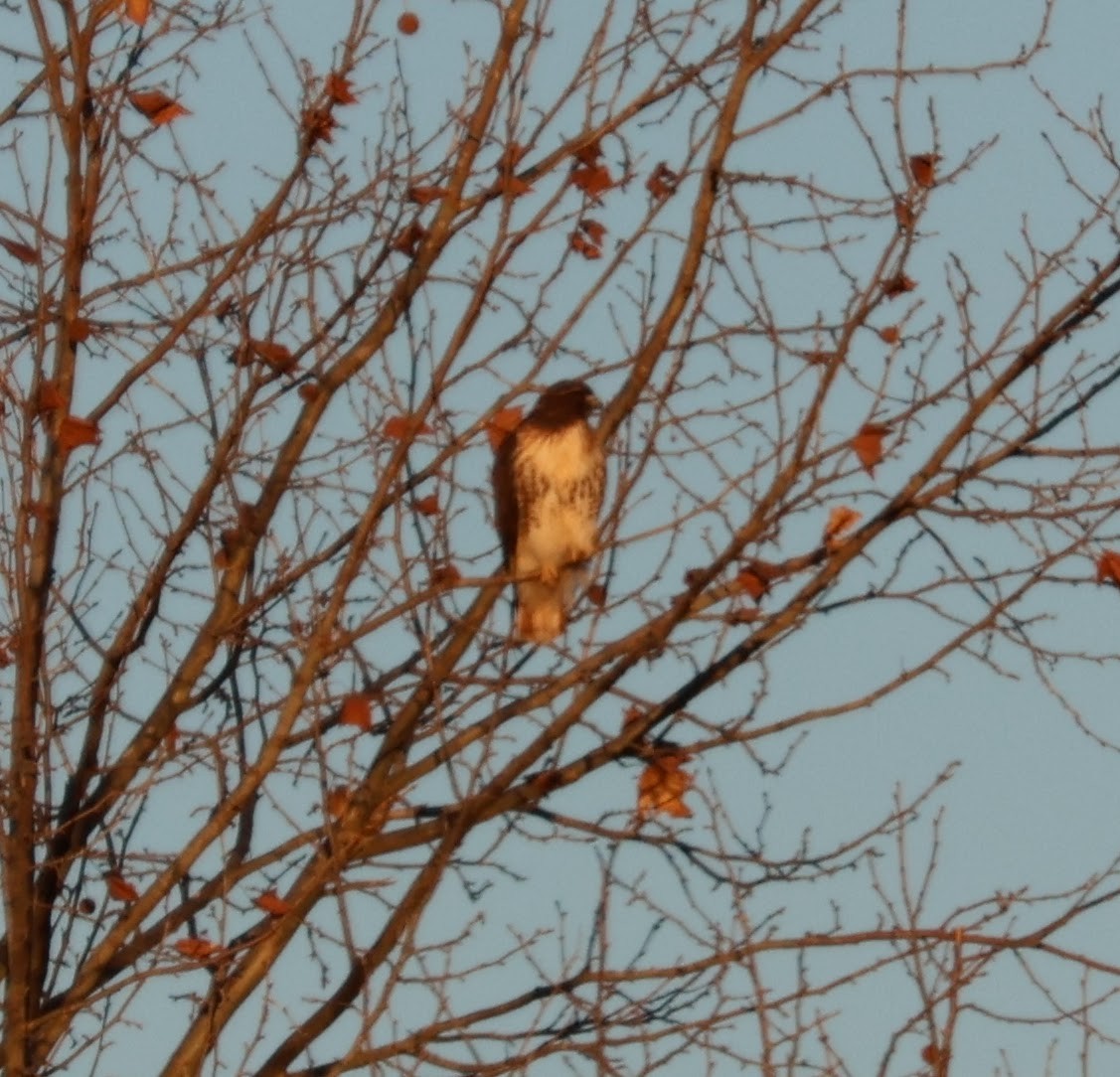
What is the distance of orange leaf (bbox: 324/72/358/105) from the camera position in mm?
7020

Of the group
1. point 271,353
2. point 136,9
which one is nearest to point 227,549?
point 271,353

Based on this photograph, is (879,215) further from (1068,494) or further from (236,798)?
(236,798)

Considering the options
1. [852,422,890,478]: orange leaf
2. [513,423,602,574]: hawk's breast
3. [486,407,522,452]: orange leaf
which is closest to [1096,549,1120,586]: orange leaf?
[852,422,890,478]: orange leaf

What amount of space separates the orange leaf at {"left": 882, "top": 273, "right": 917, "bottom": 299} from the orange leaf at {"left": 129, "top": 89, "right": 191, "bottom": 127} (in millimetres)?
2075

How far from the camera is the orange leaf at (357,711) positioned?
20.9 ft

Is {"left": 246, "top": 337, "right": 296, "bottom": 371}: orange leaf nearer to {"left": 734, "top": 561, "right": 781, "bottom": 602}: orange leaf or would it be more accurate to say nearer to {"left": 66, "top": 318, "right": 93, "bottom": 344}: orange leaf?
{"left": 66, "top": 318, "right": 93, "bottom": 344}: orange leaf

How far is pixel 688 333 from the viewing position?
6160 mm

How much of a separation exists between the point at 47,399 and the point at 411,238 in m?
0.98

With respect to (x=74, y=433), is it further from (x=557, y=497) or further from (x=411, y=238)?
(x=557, y=497)

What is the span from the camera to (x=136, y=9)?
7.00 metres

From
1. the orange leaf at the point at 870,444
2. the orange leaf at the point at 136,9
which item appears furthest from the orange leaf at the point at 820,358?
the orange leaf at the point at 136,9

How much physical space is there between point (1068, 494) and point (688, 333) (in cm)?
88

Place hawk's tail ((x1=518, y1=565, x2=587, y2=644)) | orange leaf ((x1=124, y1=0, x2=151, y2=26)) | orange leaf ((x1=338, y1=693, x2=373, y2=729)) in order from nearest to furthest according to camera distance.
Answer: orange leaf ((x1=338, y1=693, x2=373, y2=729)) < orange leaf ((x1=124, y1=0, x2=151, y2=26)) < hawk's tail ((x1=518, y1=565, x2=587, y2=644))

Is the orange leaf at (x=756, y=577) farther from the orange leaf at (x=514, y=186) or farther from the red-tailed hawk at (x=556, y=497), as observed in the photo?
the red-tailed hawk at (x=556, y=497)
